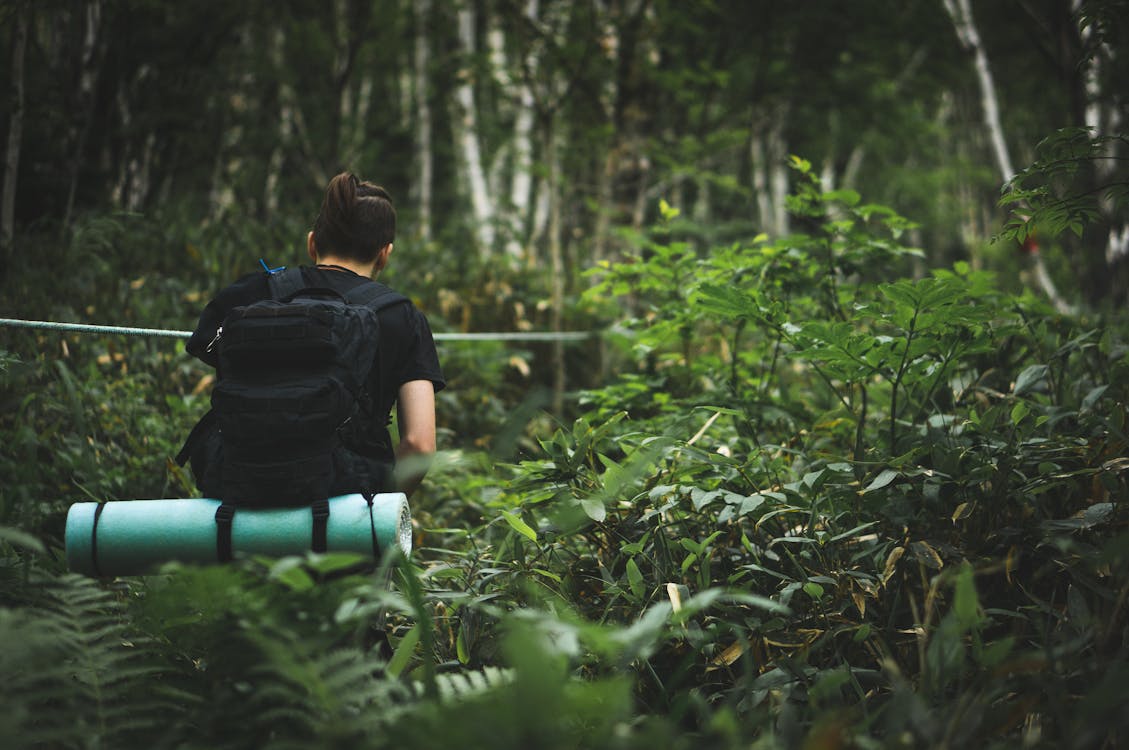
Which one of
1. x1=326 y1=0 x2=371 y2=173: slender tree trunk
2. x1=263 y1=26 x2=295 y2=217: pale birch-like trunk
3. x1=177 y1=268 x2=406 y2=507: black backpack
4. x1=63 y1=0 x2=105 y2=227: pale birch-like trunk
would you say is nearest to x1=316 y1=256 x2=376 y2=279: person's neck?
x1=177 y1=268 x2=406 y2=507: black backpack

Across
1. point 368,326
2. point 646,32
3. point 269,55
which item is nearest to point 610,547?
point 368,326

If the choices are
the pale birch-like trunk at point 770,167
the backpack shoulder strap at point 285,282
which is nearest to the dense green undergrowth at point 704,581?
the backpack shoulder strap at point 285,282

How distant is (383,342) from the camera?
219cm

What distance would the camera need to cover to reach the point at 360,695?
1310mm

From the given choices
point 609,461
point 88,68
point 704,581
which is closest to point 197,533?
point 609,461

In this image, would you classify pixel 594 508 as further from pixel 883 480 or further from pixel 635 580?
pixel 883 480

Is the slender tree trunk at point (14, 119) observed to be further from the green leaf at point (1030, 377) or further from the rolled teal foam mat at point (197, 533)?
the green leaf at point (1030, 377)

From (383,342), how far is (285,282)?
1.13ft

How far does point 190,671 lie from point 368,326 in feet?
3.28

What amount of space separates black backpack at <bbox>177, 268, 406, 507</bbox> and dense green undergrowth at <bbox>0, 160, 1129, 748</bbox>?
25 cm

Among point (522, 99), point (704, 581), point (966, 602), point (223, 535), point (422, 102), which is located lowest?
point (704, 581)

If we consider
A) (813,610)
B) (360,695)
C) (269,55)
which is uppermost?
(269,55)

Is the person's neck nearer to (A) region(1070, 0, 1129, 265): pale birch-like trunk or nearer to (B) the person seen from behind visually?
(B) the person seen from behind

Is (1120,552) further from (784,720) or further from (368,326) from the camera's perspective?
(368,326)
